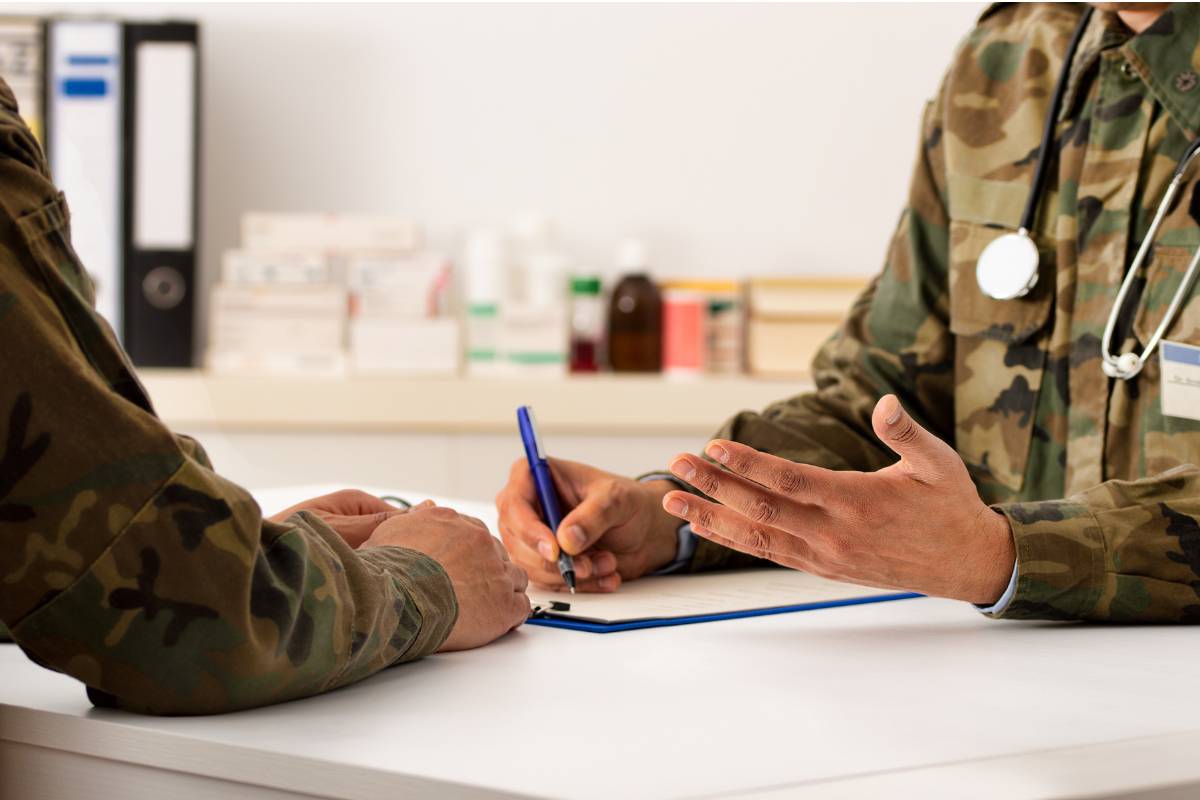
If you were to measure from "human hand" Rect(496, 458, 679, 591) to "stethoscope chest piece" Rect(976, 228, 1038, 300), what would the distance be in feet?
1.48

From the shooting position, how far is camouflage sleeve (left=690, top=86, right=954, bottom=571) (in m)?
1.37

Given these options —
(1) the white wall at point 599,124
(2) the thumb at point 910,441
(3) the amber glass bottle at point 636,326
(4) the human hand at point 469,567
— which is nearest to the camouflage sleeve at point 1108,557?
(2) the thumb at point 910,441

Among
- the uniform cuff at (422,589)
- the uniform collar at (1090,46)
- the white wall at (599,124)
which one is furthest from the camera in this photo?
the white wall at (599,124)

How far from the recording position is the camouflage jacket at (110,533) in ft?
2.02

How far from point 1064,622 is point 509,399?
158 cm

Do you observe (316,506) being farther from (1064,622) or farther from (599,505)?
(1064,622)

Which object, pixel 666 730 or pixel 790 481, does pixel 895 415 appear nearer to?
pixel 790 481

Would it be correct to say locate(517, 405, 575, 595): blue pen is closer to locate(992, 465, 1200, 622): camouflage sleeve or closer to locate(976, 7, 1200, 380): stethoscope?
locate(992, 465, 1200, 622): camouflage sleeve

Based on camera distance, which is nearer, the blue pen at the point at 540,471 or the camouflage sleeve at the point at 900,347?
the blue pen at the point at 540,471

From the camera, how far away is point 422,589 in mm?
790

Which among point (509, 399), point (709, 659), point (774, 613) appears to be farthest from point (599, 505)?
point (509, 399)

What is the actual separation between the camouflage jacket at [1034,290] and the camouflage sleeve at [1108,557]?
0.18m

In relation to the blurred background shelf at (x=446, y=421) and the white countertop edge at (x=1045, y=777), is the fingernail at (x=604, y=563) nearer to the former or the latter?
the white countertop edge at (x=1045, y=777)

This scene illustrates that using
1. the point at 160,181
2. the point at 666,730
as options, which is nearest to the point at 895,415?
the point at 666,730
